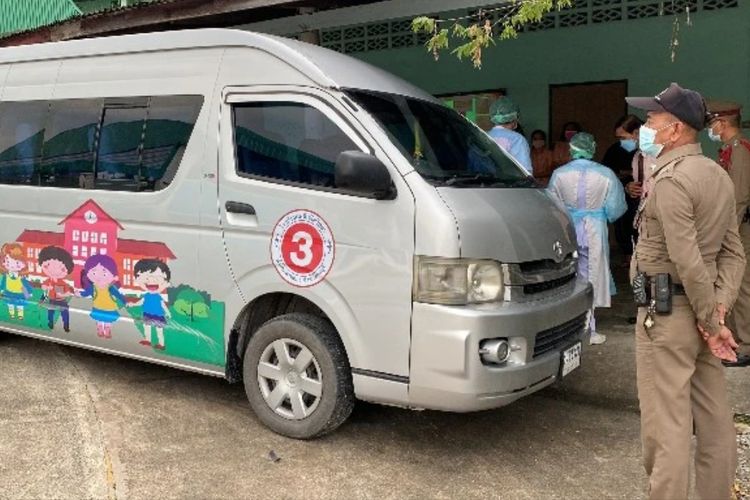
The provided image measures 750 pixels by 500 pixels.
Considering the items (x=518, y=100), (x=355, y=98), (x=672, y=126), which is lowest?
(x=672, y=126)

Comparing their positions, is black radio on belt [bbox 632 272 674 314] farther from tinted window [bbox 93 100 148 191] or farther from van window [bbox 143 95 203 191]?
tinted window [bbox 93 100 148 191]

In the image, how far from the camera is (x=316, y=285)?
12.5 feet

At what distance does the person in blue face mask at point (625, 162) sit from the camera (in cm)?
713

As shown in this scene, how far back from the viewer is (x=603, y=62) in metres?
8.80

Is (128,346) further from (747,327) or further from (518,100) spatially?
(518,100)

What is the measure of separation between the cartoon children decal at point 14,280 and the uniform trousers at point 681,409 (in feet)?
13.8

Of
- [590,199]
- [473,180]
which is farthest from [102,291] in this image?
[590,199]

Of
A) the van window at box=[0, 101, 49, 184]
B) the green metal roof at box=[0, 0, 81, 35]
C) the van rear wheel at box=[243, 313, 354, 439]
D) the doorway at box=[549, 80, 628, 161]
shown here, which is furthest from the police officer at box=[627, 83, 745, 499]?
the green metal roof at box=[0, 0, 81, 35]

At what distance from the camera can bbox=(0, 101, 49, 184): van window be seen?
5.04m

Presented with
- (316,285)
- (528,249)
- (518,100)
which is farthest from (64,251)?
(518,100)

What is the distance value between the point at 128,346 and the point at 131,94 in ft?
5.43

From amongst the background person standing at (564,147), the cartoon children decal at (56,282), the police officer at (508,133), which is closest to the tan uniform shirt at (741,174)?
the police officer at (508,133)

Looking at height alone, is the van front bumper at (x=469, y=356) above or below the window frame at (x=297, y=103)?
below

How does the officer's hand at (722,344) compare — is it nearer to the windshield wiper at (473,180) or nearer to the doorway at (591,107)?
the windshield wiper at (473,180)
